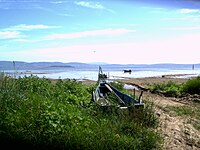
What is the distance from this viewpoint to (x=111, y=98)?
11969 millimetres

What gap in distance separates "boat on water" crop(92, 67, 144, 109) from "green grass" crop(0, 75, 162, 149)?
93 cm

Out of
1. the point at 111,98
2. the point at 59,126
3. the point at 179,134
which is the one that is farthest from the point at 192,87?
the point at 59,126

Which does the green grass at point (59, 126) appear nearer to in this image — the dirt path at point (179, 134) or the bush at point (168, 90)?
the dirt path at point (179, 134)

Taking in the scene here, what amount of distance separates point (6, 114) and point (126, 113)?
3005mm

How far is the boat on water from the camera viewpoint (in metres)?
9.80

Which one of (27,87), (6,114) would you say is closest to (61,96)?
(27,87)

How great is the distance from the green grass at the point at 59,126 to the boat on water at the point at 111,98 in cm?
93

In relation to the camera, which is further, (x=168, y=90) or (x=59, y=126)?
(x=168, y=90)

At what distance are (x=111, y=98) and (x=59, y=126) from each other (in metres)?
4.90

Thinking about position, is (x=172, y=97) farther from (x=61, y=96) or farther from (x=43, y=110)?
(x=43, y=110)

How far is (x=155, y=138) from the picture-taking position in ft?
25.6

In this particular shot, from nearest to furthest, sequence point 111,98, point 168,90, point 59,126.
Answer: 1. point 59,126
2. point 111,98
3. point 168,90

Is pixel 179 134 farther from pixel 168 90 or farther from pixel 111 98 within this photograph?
pixel 168 90

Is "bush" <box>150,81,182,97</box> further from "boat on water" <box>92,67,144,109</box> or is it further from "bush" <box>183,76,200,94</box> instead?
"boat on water" <box>92,67,144,109</box>
